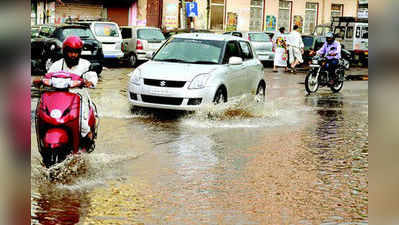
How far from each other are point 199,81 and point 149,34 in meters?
16.6

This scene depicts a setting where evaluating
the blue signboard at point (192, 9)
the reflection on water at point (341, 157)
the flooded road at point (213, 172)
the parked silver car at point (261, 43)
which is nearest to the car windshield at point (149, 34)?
the parked silver car at point (261, 43)

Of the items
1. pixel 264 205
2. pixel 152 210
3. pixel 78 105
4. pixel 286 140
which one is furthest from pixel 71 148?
pixel 286 140

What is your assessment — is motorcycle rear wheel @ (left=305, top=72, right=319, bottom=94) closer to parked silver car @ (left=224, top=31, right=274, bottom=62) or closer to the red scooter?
the red scooter

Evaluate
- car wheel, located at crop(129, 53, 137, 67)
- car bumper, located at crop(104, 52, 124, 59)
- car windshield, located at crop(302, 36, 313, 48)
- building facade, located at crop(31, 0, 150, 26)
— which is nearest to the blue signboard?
building facade, located at crop(31, 0, 150, 26)

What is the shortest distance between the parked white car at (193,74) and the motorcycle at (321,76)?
440 centimetres

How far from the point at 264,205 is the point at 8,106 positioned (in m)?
4.67

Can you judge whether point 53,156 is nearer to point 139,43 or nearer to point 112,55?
point 112,55

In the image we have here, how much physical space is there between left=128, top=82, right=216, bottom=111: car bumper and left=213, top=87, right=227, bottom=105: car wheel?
19 centimetres

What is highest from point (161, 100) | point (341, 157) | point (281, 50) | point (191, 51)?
point (191, 51)

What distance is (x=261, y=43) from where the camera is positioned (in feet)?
107

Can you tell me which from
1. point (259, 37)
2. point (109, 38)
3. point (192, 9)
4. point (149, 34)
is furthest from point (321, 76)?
point (192, 9)

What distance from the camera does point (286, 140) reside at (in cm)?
1035

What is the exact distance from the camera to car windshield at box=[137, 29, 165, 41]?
28.1 metres

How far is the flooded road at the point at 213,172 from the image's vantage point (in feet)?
19.0
